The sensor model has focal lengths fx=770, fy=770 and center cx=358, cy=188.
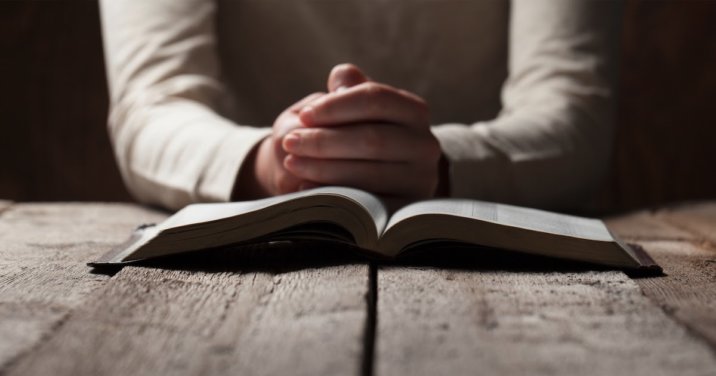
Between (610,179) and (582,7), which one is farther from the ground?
(582,7)

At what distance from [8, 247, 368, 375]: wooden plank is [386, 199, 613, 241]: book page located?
11 centimetres

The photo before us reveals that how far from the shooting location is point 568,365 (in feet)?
1.43

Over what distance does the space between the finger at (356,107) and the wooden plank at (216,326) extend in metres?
0.24

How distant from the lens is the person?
0.90m

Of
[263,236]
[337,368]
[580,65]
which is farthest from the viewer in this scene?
[580,65]

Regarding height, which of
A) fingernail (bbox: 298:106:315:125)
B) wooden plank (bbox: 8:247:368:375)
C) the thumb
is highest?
the thumb

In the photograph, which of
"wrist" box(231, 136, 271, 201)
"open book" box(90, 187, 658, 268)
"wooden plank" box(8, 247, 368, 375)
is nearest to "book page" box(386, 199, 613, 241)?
"open book" box(90, 187, 658, 268)

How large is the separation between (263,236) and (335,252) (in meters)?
0.08

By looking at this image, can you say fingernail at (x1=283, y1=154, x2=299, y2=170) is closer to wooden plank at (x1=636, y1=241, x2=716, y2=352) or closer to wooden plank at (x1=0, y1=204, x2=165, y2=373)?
wooden plank at (x1=0, y1=204, x2=165, y2=373)

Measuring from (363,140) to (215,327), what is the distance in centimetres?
40

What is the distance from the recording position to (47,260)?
0.74 m

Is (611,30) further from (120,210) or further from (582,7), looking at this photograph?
(120,210)

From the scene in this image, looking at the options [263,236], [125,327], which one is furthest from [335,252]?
[125,327]

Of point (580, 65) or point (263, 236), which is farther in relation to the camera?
point (580, 65)
